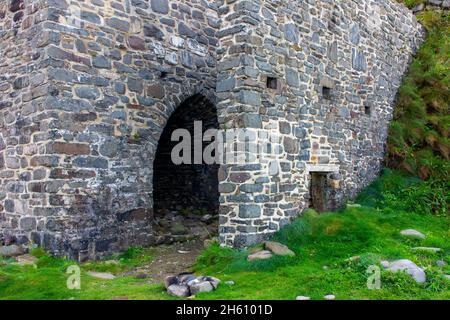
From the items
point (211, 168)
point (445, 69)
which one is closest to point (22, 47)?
point (211, 168)

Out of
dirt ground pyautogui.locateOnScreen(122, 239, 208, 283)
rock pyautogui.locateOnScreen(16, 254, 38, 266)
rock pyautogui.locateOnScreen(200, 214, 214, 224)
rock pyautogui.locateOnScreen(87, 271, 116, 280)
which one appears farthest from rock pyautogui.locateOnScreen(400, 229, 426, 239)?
rock pyautogui.locateOnScreen(16, 254, 38, 266)

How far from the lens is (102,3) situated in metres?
8.02

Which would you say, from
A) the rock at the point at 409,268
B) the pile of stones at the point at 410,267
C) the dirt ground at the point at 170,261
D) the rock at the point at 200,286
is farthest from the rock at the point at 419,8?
the rock at the point at 200,286

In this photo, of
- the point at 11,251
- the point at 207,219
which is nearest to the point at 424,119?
the point at 207,219

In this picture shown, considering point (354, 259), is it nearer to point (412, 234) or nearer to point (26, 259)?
point (412, 234)

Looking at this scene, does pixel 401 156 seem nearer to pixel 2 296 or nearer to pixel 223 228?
pixel 223 228

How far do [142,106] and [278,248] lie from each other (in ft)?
12.7

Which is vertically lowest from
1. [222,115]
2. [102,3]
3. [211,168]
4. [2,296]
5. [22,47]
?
[2,296]

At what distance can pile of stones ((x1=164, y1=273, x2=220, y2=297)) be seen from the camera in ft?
17.8

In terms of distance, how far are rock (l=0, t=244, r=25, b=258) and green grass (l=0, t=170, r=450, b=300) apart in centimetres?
44

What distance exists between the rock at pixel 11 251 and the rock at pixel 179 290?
3287mm

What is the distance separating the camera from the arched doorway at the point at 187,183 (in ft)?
33.1

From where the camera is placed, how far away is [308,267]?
614cm

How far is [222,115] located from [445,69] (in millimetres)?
7683
